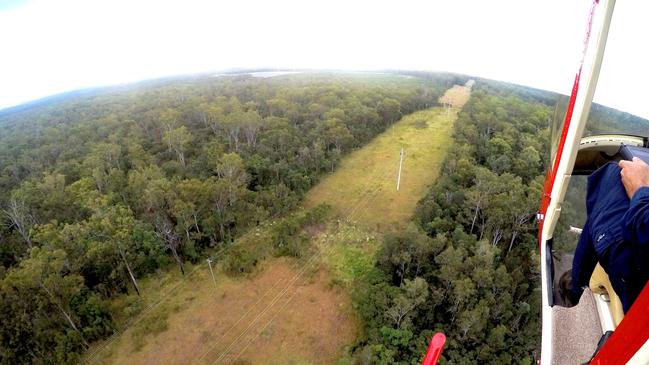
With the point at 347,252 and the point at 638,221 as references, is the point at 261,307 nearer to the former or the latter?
the point at 347,252

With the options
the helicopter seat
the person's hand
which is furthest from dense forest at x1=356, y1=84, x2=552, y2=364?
the person's hand

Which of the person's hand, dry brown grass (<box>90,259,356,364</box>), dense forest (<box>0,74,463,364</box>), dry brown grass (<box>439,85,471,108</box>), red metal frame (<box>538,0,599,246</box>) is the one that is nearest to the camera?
the person's hand

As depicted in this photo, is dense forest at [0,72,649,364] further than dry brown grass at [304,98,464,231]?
No

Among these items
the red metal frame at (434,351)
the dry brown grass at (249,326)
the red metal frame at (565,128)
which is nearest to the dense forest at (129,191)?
the dry brown grass at (249,326)

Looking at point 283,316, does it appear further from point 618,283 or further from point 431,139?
point 431,139

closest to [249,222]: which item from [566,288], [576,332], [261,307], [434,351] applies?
[261,307]

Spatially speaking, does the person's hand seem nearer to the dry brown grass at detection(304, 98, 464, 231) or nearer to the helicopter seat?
the helicopter seat
